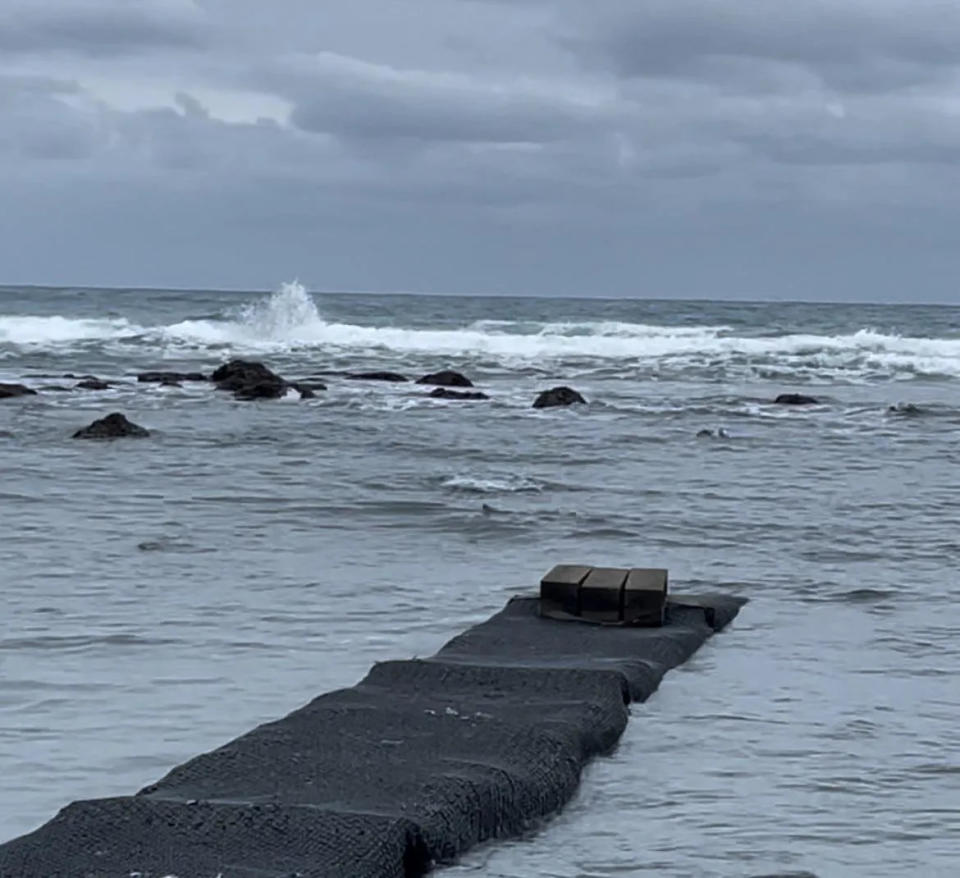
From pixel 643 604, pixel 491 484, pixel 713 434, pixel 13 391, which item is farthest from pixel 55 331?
pixel 643 604

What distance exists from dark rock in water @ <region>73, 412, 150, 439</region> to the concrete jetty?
12.3 meters

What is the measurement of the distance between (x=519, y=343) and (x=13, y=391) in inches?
1092

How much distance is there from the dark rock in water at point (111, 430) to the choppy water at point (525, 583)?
261 mm

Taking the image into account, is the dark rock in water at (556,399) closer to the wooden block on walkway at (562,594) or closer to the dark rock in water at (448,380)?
the dark rock in water at (448,380)

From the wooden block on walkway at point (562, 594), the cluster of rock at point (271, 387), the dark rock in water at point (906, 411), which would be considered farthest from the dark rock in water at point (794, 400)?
the wooden block on walkway at point (562, 594)

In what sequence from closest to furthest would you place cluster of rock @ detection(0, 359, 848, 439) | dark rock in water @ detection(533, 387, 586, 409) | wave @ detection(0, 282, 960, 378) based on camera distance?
1. dark rock in water @ detection(533, 387, 586, 409)
2. cluster of rock @ detection(0, 359, 848, 439)
3. wave @ detection(0, 282, 960, 378)

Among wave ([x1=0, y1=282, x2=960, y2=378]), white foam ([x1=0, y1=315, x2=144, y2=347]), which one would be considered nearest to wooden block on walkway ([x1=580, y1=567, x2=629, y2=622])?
wave ([x1=0, y1=282, x2=960, y2=378])

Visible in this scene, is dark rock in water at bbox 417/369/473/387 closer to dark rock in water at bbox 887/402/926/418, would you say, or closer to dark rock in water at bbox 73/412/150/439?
dark rock in water at bbox 887/402/926/418

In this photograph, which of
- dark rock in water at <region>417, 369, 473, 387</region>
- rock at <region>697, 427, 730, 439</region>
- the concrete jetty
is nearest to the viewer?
the concrete jetty

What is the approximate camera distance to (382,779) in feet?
19.7

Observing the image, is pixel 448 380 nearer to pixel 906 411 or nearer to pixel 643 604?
pixel 906 411

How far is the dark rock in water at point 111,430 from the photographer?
20.1 metres

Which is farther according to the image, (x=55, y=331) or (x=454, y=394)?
(x=55, y=331)

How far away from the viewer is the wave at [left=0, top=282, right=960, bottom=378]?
148 ft
